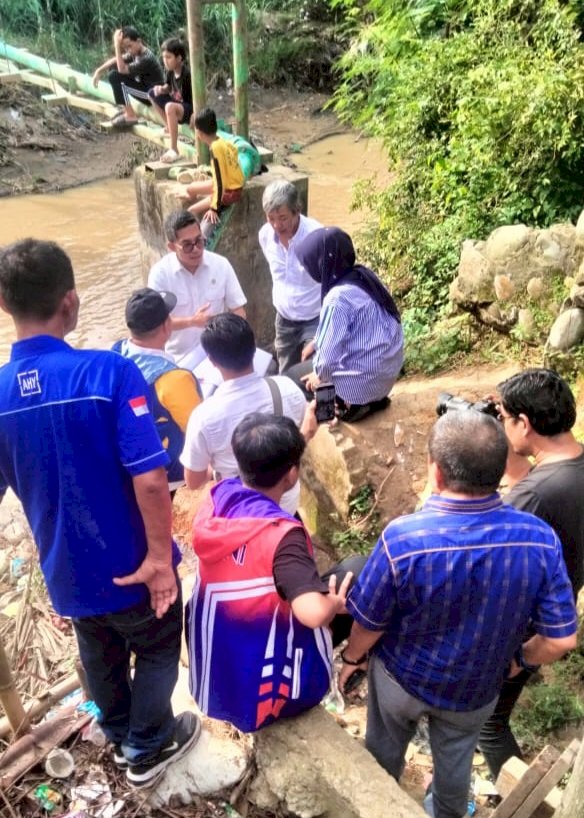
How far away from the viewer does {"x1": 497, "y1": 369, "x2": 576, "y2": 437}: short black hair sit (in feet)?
7.66

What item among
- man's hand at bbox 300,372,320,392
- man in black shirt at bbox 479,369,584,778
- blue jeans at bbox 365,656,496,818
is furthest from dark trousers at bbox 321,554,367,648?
man's hand at bbox 300,372,320,392

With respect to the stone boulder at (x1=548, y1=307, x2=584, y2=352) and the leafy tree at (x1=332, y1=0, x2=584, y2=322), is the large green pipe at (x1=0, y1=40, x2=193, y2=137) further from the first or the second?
the stone boulder at (x1=548, y1=307, x2=584, y2=352)

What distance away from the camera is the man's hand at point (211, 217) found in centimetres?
610

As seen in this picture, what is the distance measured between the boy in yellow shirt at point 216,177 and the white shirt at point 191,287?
1.47 metres

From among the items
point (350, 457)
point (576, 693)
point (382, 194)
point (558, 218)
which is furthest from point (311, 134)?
point (576, 693)

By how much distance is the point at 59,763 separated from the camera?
2.50 metres

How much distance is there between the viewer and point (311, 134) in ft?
48.2

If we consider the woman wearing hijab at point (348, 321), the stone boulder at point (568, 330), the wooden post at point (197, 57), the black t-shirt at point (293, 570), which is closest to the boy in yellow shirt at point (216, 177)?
the wooden post at point (197, 57)

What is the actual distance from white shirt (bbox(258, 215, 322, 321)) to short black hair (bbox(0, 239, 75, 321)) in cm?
301

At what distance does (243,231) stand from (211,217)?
0.42 meters

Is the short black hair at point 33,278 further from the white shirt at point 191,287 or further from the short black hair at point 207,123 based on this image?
the short black hair at point 207,123

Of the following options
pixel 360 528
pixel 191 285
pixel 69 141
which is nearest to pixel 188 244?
pixel 191 285

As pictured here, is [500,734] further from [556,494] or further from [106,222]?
[106,222]

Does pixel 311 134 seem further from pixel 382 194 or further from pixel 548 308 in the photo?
pixel 548 308
